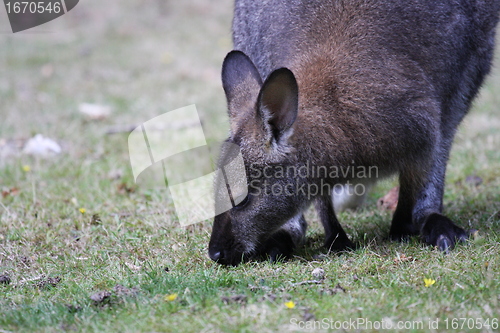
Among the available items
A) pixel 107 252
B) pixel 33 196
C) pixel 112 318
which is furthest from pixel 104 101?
pixel 112 318

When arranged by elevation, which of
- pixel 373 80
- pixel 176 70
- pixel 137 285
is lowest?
pixel 176 70

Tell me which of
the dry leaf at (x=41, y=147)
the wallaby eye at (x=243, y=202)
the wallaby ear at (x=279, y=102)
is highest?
the wallaby ear at (x=279, y=102)

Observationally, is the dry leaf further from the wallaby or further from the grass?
the wallaby

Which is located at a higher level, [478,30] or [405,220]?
[478,30]

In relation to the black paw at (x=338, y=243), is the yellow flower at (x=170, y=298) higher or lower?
higher

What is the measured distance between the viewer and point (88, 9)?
14.3 metres

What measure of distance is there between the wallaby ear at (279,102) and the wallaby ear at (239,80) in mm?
338

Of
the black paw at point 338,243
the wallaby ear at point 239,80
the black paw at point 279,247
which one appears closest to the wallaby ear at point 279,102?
the wallaby ear at point 239,80

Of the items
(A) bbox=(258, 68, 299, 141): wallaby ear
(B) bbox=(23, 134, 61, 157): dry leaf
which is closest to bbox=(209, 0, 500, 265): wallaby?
(A) bbox=(258, 68, 299, 141): wallaby ear

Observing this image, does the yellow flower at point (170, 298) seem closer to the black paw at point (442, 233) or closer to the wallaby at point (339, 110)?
the wallaby at point (339, 110)

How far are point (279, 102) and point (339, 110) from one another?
45cm

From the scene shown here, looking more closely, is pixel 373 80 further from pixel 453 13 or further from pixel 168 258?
pixel 168 258

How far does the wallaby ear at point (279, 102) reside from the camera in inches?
128

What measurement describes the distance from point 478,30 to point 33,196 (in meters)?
3.72
